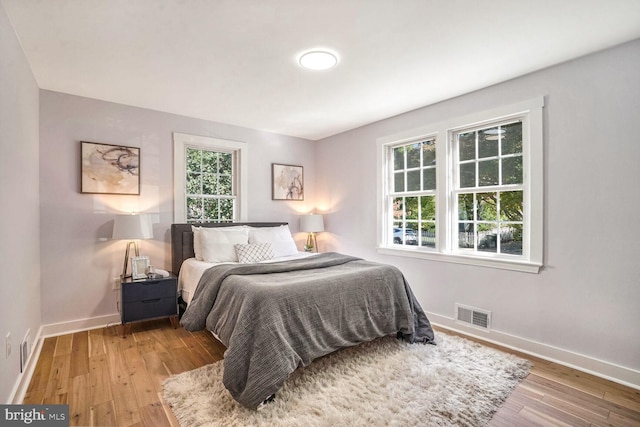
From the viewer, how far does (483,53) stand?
2.47 metres

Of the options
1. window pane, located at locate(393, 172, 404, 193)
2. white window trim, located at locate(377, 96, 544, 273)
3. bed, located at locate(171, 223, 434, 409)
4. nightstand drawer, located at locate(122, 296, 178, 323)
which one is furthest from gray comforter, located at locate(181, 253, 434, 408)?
window pane, located at locate(393, 172, 404, 193)

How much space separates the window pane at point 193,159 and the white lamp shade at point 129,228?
3.55 feet

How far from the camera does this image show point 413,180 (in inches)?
155

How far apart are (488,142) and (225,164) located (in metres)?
3.32

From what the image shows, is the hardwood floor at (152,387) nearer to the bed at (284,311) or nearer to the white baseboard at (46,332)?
the white baseboard at (46,332)

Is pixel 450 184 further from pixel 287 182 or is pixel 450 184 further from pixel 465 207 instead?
pixel 287 182

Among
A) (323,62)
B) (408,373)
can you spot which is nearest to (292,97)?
(323,62)

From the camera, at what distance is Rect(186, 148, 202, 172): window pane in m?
4.13

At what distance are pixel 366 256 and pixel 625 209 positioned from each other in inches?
107

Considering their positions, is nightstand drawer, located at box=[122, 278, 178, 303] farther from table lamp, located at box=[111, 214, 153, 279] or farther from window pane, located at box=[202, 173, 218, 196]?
window pane, located at box=[202, 173, 218, 196]

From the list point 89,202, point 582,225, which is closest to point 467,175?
point 582,225

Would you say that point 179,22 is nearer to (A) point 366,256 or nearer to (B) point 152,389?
(B) point 152,389

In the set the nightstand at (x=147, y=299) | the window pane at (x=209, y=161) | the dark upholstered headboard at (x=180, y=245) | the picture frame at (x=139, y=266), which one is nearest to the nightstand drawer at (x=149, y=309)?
the nightstand at (x=147, y=299)

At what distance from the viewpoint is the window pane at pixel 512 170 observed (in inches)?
116
